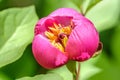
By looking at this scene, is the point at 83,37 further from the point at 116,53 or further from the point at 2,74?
the point at 116,53

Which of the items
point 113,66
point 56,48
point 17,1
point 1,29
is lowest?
point 113,66

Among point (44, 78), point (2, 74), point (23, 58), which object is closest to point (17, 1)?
point (23, 58)

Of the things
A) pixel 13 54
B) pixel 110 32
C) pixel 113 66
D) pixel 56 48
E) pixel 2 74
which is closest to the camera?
pixel 56 48

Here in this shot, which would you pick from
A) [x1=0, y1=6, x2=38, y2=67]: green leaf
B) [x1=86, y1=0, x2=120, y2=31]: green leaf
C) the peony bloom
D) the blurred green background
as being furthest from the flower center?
[x1=86, y1=0, x2=120, y2=31]: green leaf

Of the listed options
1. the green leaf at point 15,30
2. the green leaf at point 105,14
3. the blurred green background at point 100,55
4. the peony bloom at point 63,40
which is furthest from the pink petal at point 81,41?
the green leaf at point 105,14

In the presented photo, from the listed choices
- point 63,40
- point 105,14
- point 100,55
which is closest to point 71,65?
point 63,40

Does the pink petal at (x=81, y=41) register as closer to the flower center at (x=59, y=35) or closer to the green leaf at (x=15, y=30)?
the flower center at (x=59, y=35)
